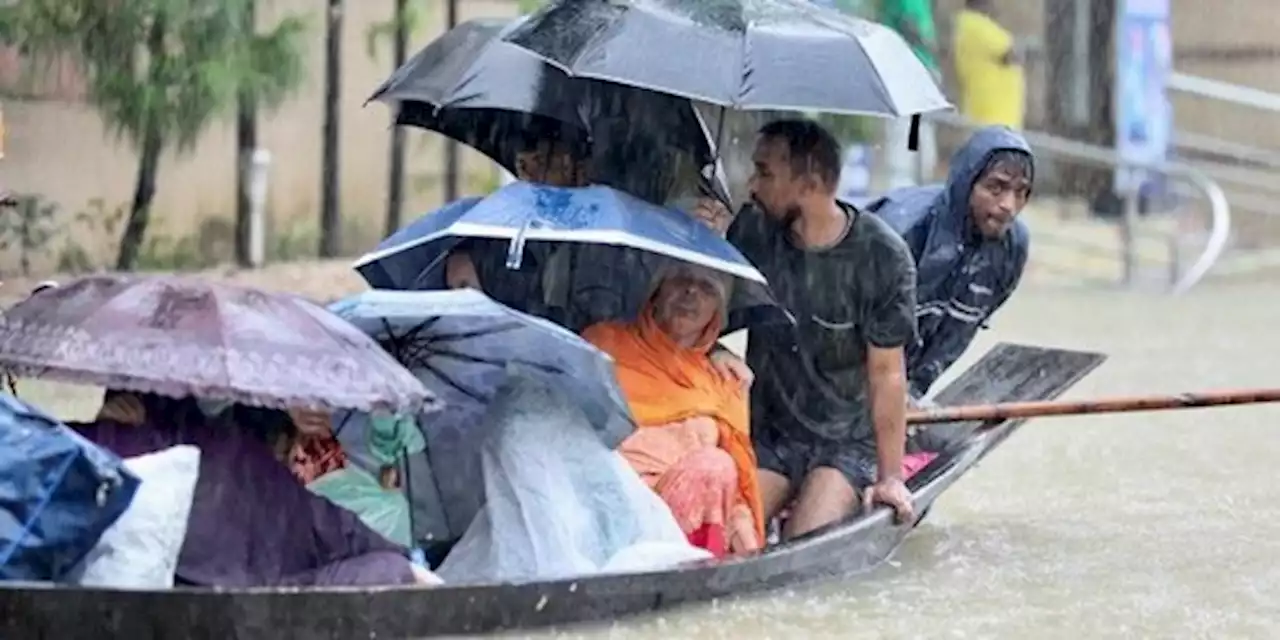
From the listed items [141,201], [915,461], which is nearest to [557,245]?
[915,461]

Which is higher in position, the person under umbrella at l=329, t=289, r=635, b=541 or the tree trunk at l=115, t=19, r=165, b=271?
the person under umbrella at l=329, t=289, r=635, b=541

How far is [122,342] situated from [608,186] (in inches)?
76.5

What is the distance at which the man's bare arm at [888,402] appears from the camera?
759 cm

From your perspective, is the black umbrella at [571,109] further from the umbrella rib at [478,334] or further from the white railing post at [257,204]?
the white railing post at [257,204]

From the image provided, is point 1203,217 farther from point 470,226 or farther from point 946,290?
point 470,226

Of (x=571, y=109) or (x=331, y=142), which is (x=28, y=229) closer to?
(x=331, y=142)

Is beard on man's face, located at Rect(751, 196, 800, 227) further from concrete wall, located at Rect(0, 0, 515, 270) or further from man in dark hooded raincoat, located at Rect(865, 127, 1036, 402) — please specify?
concrete wall, located at Rect(0, 0, 515, 270)

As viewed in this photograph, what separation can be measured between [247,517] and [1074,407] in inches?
112

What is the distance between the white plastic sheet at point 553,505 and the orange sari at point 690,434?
216 millimetres

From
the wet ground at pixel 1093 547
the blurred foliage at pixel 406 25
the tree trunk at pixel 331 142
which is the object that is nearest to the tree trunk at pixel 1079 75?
the tree trunk at pixel 331 142

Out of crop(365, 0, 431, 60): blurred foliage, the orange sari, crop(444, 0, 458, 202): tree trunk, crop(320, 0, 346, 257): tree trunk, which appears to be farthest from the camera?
crop(444, 0, 458, 202): tree trunk

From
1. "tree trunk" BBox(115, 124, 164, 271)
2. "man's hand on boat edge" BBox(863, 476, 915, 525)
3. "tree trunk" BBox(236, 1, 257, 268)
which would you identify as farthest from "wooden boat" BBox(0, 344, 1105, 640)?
"tree trunk" BBox(236, 1, 257, 268)

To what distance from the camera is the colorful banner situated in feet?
69.9

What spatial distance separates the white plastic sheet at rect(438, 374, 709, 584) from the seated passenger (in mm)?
464
